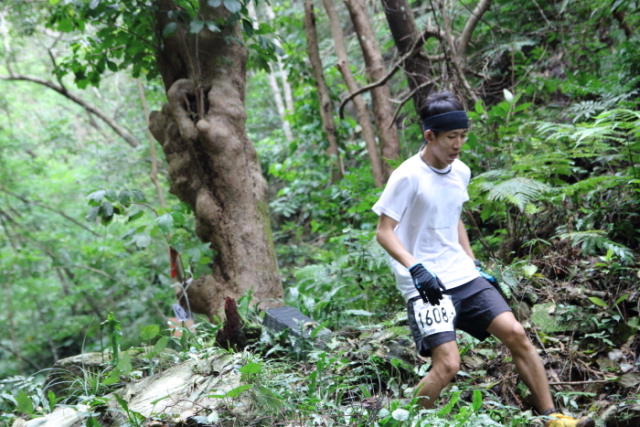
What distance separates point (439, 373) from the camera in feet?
10.2

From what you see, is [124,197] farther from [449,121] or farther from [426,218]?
[449,121]

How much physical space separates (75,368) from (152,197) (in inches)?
473

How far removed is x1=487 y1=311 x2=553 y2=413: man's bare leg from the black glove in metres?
0.52

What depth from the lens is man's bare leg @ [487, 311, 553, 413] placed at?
3287 millimetres

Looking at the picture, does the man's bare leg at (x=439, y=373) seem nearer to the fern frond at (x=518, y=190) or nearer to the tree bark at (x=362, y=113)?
the fern frond at (x=518, y=190)

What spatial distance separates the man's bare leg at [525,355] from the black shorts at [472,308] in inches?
2.6

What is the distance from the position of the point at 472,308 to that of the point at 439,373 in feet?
1.67

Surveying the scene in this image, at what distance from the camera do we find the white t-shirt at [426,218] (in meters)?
3.34

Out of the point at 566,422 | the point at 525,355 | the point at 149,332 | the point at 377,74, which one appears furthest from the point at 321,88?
the point at 566,422

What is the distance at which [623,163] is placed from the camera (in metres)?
5.84

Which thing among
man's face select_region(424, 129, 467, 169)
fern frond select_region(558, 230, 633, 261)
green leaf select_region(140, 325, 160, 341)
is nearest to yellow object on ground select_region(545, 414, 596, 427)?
man's face select_region(424, 129, 467, 169)

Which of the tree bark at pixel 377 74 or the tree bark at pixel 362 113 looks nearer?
the tree bark at pixel 377 74

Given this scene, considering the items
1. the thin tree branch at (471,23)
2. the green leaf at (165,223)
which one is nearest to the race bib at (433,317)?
the green leaf at (165,223)

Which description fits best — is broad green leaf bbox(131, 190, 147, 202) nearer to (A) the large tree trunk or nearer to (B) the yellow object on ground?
(A) the large tree trunk
